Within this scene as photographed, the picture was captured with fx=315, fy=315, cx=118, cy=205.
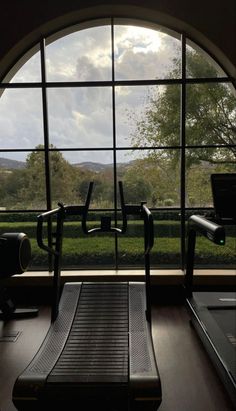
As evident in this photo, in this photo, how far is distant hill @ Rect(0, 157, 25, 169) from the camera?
440 cm

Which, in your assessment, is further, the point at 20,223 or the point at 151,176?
the point at 151,176

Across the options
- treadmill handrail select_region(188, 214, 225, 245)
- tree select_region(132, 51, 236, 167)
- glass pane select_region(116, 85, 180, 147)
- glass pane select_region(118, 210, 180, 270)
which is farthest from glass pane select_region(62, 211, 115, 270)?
treadmill handrail select_region(188, 214, 225, 245)

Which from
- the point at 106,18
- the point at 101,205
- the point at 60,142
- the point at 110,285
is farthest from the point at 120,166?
the point at 106,18

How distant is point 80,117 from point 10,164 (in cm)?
153

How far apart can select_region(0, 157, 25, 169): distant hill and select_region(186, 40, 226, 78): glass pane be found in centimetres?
259

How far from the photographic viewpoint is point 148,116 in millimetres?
5051

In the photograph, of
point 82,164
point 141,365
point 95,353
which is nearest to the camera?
point 141,365

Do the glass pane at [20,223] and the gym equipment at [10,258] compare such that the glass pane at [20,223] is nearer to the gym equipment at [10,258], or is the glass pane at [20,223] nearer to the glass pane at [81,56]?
the gym equipment at [10,258]

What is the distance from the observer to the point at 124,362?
2256 mm

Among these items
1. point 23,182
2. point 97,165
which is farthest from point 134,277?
point 23,182

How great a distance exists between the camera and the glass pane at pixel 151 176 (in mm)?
4398

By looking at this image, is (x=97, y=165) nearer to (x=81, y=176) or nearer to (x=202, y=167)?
(x=81, y=176)

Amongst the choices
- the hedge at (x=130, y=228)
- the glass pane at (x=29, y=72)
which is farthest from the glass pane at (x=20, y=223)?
the glass pane at (x=29, y=72)

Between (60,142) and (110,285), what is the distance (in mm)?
Result: 2195
